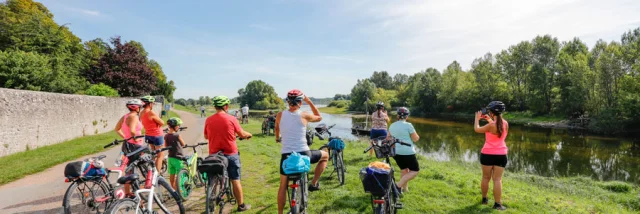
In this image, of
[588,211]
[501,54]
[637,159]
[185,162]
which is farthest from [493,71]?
[185,162]

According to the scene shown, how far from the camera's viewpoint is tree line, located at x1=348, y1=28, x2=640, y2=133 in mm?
31016

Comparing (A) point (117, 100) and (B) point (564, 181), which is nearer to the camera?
(B) point (564, 181)

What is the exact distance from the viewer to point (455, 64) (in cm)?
8556

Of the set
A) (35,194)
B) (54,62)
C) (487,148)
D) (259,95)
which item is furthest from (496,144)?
(259,95)

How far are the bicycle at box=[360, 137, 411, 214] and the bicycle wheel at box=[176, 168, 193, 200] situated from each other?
339cm

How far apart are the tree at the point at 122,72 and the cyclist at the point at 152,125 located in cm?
2644

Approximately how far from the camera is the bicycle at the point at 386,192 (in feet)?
12.8

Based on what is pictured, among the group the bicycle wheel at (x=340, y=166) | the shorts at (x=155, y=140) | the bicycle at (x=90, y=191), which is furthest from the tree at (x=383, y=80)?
the bicycle at (x=90, y=191)

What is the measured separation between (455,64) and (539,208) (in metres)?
88.0

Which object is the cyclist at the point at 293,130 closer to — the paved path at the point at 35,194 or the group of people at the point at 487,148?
the group of people at the point at 487,148

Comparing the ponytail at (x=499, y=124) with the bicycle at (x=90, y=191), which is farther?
the ponytail at (x=499, y=124)

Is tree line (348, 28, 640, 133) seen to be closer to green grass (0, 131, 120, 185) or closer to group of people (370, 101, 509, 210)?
green grass (0, 131, 120, 185)

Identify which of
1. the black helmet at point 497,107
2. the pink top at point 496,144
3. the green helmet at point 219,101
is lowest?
the pink top at point 496,144

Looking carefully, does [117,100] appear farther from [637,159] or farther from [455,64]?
[455,64]
